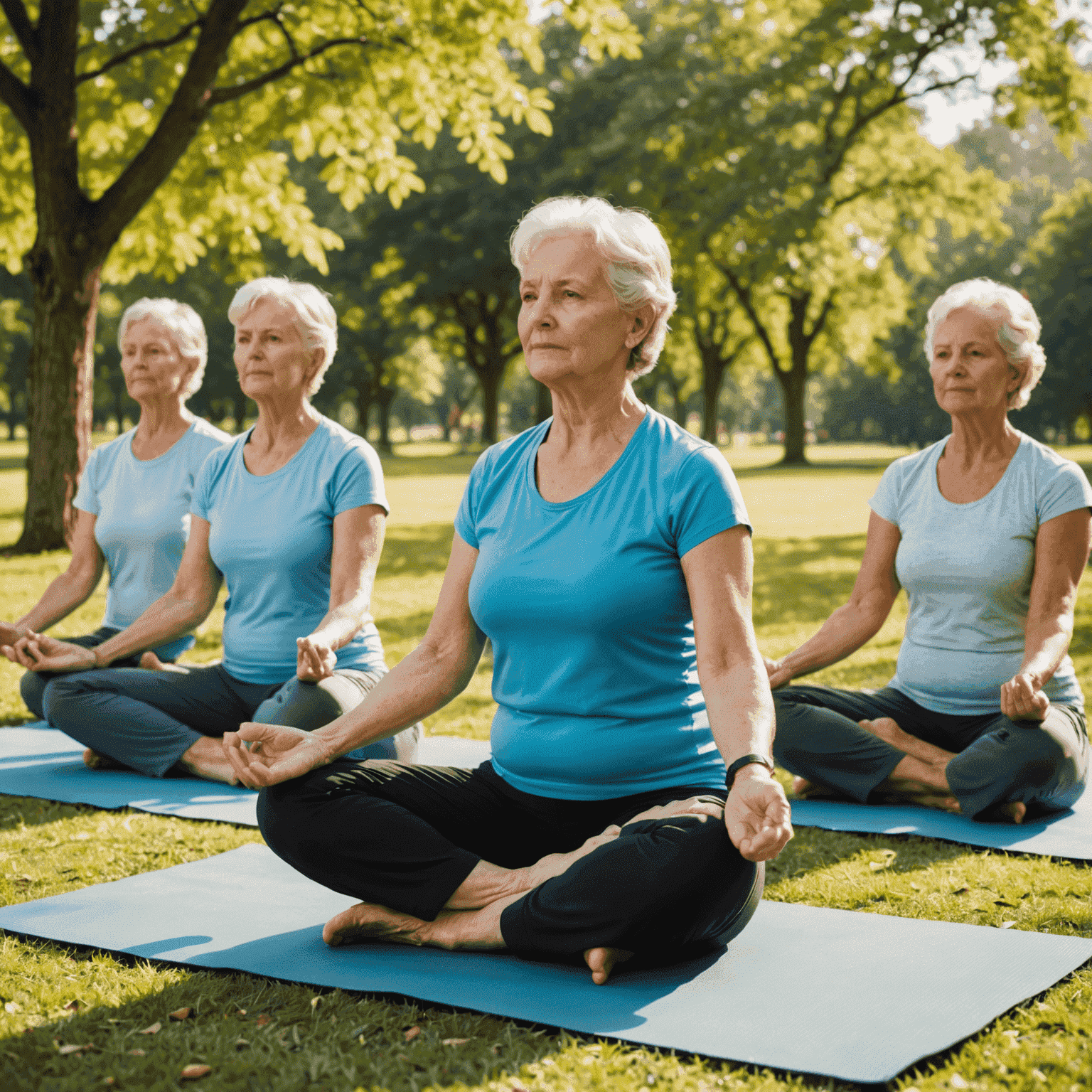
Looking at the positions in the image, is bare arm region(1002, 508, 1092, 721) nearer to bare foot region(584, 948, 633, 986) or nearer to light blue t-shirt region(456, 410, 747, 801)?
light blue t-shirt region(456, 410, 747, 801)

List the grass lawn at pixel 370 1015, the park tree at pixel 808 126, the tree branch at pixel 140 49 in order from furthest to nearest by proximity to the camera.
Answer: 1. the park tree at pixel 808 126
2. the tree branch at pixel 140 49
3. the grass lawn at pixel 370 1015

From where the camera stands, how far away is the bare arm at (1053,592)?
4.73m

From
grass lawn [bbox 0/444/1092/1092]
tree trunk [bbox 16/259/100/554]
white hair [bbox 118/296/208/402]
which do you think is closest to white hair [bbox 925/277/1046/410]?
grass lawn [bbox 0/444/1092/1092]

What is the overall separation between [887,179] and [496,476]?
28.8 metres

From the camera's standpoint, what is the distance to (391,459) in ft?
151

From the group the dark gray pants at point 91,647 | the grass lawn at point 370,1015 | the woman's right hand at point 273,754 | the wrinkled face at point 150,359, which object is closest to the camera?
the grass lawn at point 370,1015

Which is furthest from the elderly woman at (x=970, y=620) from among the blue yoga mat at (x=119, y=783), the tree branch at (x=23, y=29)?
the tree branch at (x=23, y=29)

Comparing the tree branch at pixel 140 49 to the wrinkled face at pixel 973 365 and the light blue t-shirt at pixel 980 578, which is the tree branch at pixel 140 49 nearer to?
the wrinkled face at pixel 973 365

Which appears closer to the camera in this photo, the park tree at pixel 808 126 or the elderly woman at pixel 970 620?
the elderly woman at pixel 970 620

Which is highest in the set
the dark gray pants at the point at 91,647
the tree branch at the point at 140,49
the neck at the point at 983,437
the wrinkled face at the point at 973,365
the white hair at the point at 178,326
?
the tree branch at the point at 140,49

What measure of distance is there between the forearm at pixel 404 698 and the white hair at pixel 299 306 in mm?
2026

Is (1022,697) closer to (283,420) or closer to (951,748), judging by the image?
(951,748)

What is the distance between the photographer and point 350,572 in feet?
16.7

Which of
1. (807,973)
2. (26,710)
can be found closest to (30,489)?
(26,710)
